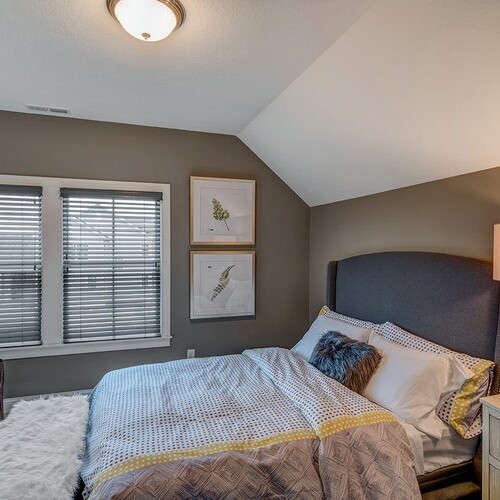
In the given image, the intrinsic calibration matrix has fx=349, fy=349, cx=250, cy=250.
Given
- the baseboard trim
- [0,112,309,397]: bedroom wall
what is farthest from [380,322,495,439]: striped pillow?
the baseboard trim

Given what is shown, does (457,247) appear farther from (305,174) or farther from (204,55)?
(204,55)

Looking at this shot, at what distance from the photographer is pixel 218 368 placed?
2.55 meters

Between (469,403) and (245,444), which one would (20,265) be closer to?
(245,444)

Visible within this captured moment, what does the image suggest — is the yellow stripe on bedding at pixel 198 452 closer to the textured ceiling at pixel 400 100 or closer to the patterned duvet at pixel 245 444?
the patterned duvet at pixel 245 444

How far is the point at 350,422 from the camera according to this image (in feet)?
5.81

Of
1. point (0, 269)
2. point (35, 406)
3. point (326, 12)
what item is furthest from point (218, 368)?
point (326, 12)

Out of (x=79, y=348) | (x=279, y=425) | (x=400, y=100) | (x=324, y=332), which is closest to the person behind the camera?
(x=279, y=425)

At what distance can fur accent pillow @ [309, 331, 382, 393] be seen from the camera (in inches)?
85.8

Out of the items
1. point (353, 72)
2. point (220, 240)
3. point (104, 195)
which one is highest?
point (353, 72)

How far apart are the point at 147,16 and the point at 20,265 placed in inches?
93.1

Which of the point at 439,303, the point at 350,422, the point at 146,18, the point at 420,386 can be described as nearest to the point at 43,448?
the point at 350,422

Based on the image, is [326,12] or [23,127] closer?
[326,12]

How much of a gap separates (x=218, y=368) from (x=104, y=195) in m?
1.86

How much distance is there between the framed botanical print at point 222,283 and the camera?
3479mm
